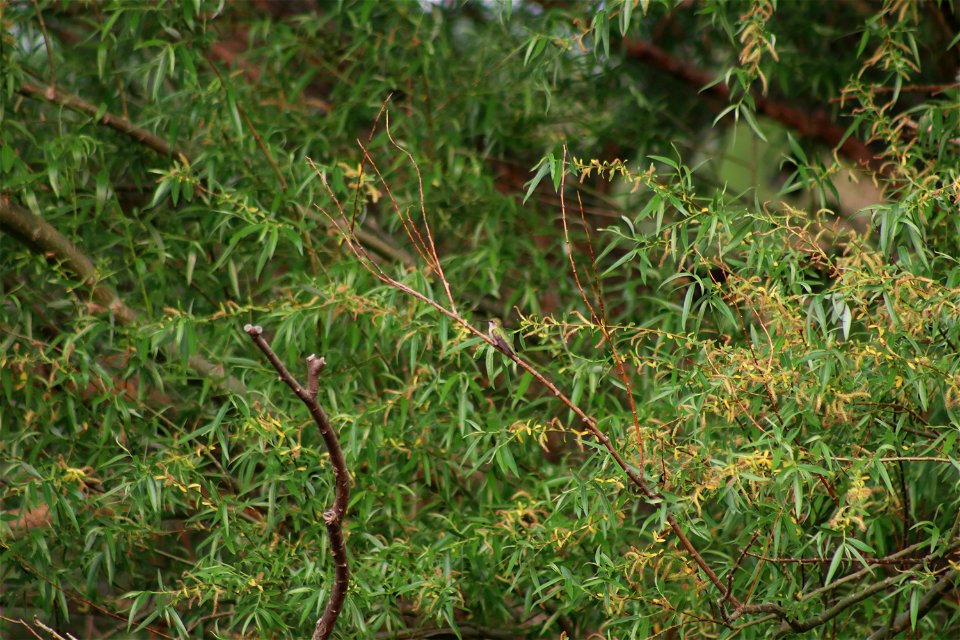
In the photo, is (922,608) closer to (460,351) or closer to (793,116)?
(460,351)

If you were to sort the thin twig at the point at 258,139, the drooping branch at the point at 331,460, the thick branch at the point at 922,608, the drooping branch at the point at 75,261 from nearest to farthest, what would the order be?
1. the drooping branch at the point at 331,460
2. the thick branch at the point at 922,608
3. the drooping branch at the point at 75,261
4. the thin twig at the point at 258,139

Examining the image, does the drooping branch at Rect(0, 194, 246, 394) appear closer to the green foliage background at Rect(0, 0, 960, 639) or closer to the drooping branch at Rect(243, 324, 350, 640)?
the green foliage background at Rect(0, 0, 960, 639)

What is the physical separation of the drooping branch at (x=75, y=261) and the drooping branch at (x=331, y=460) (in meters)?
0.88

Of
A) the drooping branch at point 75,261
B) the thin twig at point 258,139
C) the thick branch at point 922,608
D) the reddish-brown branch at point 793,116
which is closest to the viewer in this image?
the thick branch at point 922,608

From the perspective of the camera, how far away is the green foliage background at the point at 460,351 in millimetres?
1786

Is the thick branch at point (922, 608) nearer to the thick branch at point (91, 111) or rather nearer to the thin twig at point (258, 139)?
the thin twig at point (258, 139)

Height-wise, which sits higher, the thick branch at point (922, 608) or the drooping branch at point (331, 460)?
the drooping branch at point (331, 460)

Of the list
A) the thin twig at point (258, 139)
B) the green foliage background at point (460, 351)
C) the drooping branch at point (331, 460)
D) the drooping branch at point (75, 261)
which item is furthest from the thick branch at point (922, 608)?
the thin twig at point (258, 139)

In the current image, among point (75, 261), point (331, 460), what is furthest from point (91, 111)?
point (331, 460)

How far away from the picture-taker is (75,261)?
2.32 meters

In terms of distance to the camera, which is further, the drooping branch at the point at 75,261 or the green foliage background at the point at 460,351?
the drooping branch at the point at 75,261

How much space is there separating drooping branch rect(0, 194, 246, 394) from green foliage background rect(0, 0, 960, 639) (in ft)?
0.04

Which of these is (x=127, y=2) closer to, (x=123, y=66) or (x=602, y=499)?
(x=123, y=66)

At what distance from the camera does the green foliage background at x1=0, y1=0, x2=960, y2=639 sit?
179cm
